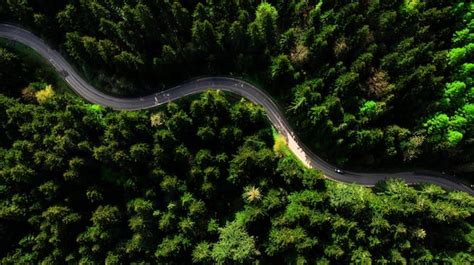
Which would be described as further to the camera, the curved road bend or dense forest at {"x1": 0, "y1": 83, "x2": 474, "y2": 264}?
the curved road bend

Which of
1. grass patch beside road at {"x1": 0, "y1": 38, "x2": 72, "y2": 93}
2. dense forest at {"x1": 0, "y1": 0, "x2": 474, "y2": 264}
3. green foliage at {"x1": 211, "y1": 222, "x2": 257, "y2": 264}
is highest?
grass patch beside road at {"x1": 0, "y1": 38, "x2": 72, "y2": 93}

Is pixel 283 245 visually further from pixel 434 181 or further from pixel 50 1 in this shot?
pixel 50 1

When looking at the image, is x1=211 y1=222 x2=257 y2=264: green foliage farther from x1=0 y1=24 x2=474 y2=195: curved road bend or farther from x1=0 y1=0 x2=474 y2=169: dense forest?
x1=0 y1=0 x2=474 y2=169: dense forest

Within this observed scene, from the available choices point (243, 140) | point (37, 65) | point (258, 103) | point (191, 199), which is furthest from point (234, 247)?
point (37, 65)

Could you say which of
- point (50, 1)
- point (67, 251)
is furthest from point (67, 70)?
point (67, 251)

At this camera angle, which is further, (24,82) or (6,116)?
(24,82)

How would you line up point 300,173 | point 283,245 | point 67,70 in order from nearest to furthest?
point 283,245
point 300,173
point 67,70

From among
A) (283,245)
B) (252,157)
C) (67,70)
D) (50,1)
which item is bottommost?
(283,245)

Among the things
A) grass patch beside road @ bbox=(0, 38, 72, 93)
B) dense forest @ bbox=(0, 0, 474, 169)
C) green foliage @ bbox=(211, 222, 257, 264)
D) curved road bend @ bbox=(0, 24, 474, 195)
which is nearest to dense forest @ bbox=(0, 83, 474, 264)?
green foliage @ bbox=(211, 222, 257, 264)

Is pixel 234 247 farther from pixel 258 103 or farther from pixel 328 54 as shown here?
pixel 328 54
